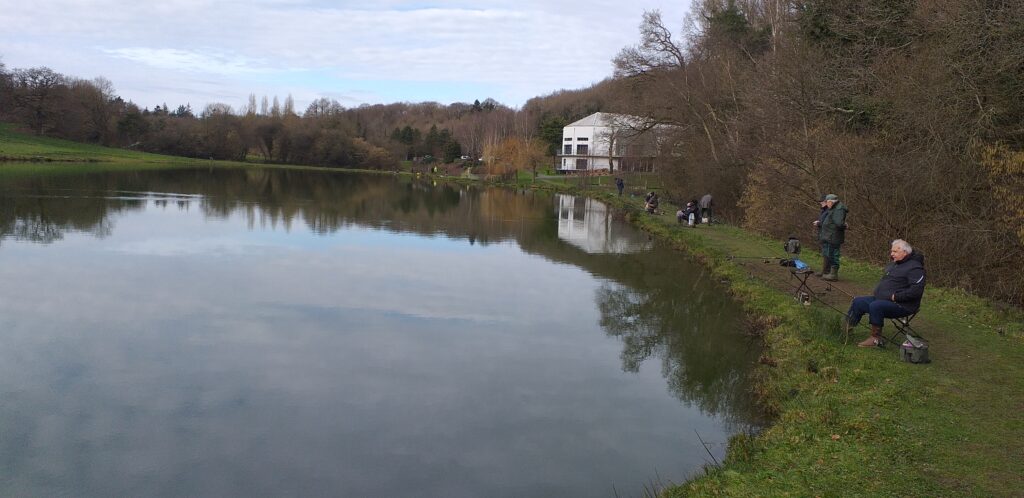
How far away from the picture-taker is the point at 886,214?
55.1 feet

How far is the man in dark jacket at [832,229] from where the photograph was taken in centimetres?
1346

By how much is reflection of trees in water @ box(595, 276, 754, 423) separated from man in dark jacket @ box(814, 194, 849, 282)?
7.14ft

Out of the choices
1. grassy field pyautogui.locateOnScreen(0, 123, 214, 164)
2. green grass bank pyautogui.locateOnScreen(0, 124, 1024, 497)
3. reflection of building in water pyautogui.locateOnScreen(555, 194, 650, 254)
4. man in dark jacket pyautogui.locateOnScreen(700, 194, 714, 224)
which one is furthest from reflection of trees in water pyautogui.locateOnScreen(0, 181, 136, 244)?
grassy field pyautogui.locateOnScreen(0, 123, 214, 164)

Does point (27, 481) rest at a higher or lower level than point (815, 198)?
lower

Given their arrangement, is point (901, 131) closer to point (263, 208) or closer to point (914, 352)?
point (914, 352)

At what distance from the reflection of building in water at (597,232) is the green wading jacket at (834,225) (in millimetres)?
9270

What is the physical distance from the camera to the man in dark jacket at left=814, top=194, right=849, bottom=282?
13.5m

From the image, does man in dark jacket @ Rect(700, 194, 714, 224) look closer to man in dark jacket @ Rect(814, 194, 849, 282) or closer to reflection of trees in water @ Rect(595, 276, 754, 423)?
reflection of trees in water @ Rect(595, 276, 754, 423)

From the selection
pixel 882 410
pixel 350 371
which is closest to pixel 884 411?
pixel 882 410

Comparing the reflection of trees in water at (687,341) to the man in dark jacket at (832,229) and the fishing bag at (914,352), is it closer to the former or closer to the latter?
the fishing bag at (914,352)

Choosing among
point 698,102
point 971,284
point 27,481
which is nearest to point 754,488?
point 27,481

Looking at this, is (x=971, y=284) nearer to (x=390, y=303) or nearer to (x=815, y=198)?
(x=815, y=198)

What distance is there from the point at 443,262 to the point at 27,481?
43.0 feet

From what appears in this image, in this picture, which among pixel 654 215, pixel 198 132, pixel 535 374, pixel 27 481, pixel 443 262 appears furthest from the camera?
pixel 198 132
